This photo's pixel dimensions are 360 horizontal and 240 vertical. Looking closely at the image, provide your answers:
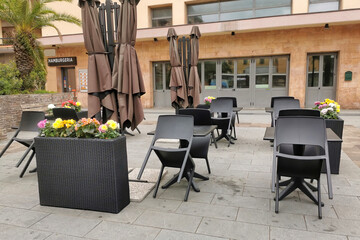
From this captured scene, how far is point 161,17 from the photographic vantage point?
15.7 meters

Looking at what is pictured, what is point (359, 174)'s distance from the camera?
13.9 feet

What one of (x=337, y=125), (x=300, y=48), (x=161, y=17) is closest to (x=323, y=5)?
(x=300, y=48)

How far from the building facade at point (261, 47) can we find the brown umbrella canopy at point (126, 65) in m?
10.2

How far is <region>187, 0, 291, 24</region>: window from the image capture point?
545 inches

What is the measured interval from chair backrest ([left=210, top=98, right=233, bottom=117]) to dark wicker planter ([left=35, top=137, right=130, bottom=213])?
4.07 m

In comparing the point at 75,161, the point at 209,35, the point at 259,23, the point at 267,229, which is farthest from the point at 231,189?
the point at 209,35

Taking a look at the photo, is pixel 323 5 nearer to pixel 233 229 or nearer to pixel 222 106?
pixel 222 106

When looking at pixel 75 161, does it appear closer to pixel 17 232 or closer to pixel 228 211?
pixel 17 232

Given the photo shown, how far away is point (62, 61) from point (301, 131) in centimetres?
1648

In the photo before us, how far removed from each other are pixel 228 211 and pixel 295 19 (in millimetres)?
11510

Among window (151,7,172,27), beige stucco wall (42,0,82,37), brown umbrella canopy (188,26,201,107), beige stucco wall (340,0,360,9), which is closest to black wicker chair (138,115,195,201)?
brown umbrella canopy (188,26,201,107)

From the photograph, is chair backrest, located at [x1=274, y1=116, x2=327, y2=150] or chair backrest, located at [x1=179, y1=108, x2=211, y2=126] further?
chair backrest, located at [x1=179, y1=108, x2=211, y2=126]

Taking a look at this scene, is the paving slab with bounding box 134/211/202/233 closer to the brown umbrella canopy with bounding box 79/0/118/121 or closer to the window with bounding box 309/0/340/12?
the brown umbrella canopy with bounding box 79/0/118/121

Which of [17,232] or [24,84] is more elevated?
[24,84]
